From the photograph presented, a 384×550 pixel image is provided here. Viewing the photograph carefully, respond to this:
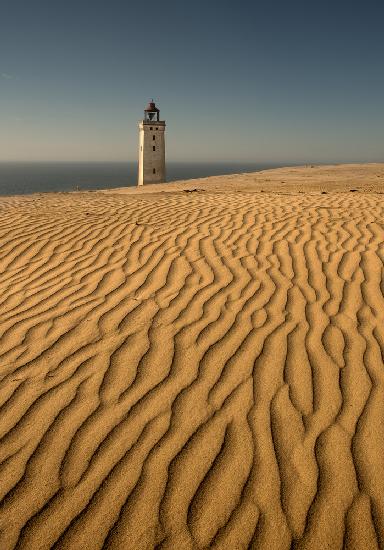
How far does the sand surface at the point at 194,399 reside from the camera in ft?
5.98

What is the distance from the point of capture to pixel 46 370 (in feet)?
9.30

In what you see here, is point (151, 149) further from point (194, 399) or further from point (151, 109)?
point (194, 399)

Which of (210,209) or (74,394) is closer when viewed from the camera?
(74,394)

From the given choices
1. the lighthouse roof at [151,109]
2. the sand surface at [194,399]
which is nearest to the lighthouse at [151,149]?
the lighthouse roof at [151,109]

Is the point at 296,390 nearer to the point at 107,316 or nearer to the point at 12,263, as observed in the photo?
the point at 107,316

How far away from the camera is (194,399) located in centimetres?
255

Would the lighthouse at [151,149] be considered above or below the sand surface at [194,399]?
above

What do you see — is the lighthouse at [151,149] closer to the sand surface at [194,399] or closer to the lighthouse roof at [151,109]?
the lighthouse roof at [151,109]

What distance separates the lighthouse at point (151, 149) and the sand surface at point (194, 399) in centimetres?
3374

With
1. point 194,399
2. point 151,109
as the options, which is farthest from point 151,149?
point 194,399

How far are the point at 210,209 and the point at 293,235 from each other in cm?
240

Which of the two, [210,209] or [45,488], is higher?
[210,209]

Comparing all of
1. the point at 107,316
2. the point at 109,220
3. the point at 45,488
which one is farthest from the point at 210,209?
the point at 45,488

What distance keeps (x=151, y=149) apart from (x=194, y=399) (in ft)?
122
